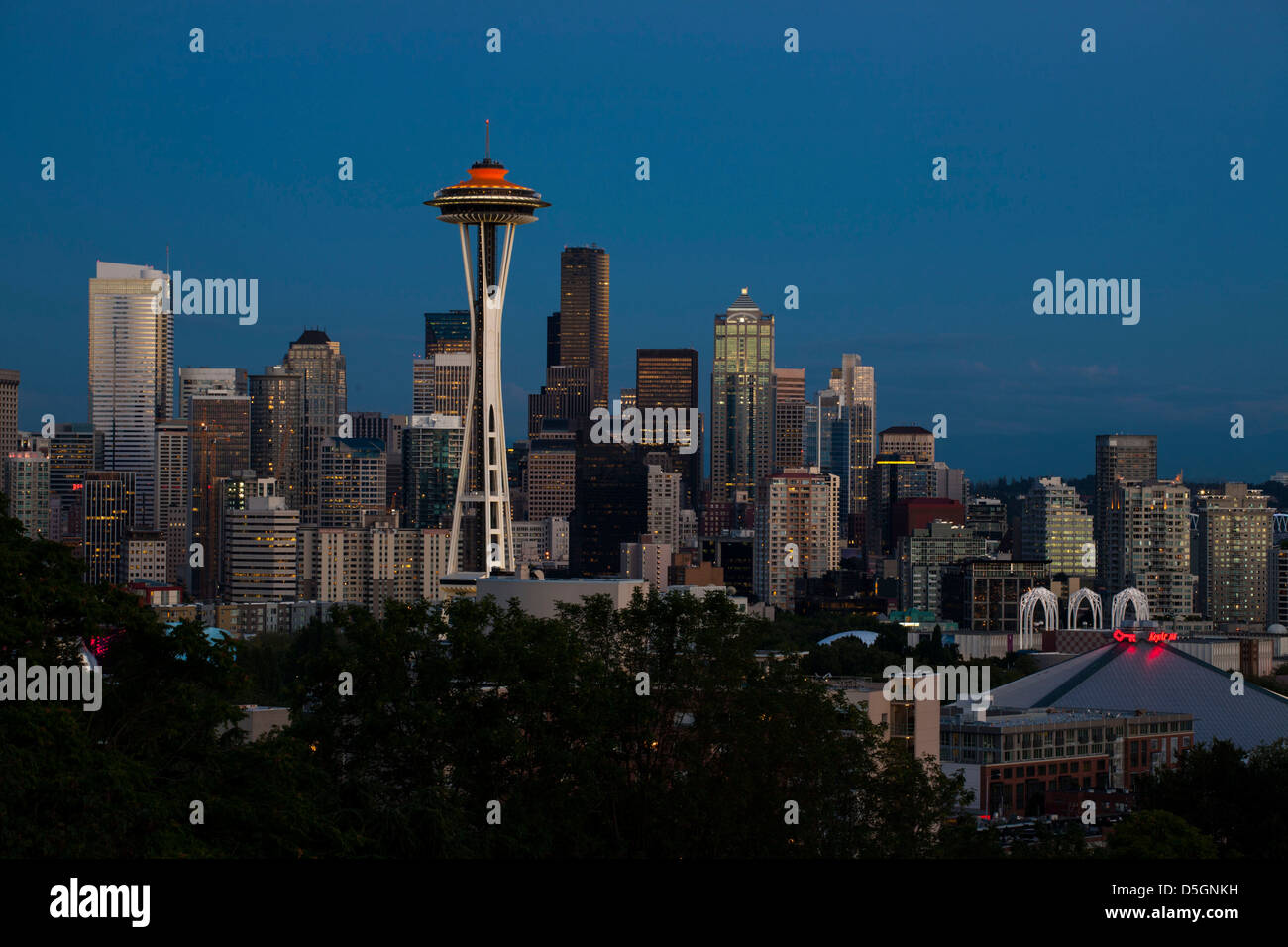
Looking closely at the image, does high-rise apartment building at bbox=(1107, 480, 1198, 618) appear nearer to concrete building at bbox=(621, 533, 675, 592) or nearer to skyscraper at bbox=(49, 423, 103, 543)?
concrete building at bbox=(621, 533, 675, 592)

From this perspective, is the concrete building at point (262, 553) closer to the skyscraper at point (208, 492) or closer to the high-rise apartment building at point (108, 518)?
the skyscraper at point (208, 492)

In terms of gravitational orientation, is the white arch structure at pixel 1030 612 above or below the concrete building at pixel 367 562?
below

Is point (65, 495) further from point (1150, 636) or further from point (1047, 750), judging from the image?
point (1047, 750)

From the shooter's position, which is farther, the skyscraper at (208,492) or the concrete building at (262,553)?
the skyscraper at (208,492)

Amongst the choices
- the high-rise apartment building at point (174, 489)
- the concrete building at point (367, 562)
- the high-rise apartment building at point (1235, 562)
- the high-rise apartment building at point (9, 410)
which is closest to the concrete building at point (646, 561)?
the concrete building at point (367, 562)

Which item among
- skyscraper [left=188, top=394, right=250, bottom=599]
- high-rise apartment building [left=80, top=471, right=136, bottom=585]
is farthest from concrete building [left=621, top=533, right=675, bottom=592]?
high-rise apartment building [left=80, top=471, right=136, bottom=585]

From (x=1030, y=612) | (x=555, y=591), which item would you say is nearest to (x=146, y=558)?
(x=1030, y=612)
